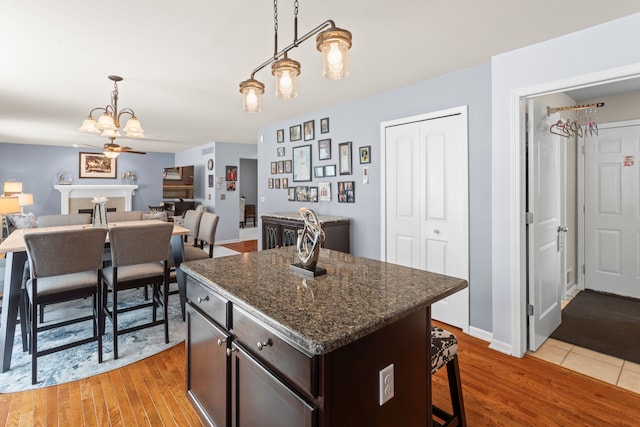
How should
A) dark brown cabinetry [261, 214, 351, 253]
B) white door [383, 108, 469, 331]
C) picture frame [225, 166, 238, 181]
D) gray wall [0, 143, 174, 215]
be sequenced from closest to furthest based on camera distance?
white door [383, 108, 469, 331] < dark brown cabinetry [261, 214, 351, 253] < picture frame [225, 166, 238, 181] < gray wall [0, 143, 174, 215]

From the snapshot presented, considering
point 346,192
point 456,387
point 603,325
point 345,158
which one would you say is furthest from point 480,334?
point 345,158

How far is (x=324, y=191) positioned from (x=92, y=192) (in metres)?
7.31

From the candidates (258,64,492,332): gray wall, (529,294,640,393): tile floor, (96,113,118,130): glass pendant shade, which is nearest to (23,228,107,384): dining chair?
(96,113,118,130): glass pendant shade

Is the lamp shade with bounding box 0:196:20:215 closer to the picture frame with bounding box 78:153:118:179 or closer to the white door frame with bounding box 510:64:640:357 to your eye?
the picture frame with bounding box 78:153:118:179

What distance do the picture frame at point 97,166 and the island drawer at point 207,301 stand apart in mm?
8707

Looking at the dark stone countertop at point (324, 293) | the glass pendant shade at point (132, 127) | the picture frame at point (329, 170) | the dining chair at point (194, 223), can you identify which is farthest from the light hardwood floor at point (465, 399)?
the picture frame at point (329, 170)

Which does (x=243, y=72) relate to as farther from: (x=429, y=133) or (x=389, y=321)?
(x=389, y=321)

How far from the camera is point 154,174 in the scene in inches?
372

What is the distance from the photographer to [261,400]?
46.5 inches

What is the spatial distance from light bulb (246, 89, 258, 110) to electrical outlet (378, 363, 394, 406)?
4.41 ft

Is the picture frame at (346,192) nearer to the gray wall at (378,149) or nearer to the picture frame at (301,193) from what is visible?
the gray wall at (378,149)

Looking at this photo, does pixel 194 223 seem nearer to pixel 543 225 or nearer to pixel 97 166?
pixel 543 225

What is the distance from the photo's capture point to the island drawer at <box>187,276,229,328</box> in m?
1.40

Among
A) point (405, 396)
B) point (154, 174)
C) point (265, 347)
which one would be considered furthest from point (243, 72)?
point (154, 174)
